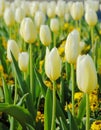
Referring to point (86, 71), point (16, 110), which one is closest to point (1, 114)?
point (16, 110)

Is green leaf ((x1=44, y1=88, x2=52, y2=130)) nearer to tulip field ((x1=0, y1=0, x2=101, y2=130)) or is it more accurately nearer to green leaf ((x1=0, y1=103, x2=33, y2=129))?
tulip field ((x1=0, y1=0, x2=101, y2=130))

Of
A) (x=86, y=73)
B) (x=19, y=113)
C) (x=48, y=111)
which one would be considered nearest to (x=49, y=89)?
(x=48, y=111)

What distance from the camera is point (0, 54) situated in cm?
332

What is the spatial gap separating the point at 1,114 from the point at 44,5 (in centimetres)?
327

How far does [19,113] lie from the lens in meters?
2.08

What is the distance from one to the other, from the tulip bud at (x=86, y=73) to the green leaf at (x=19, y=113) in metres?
0.47

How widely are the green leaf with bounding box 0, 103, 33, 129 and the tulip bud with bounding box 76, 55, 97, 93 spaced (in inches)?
18.3

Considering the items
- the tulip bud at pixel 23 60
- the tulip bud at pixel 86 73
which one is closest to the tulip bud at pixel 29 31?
the tulip bud at pixel 23 60

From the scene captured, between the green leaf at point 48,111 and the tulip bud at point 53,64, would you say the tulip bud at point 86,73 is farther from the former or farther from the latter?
the green leaf at point 48,111

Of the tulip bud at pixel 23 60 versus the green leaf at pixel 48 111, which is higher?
the tulip bud at pixel 23 60

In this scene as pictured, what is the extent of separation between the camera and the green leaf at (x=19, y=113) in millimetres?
1964

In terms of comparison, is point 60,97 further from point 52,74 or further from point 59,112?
point 52,74

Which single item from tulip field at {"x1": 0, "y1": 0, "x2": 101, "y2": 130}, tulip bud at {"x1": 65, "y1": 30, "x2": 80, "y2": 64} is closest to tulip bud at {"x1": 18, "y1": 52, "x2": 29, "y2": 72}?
tulip field at {"x1": 0, "y1": 0, "x2": 101, "y2": 130}

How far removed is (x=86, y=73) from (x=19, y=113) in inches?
23.0
